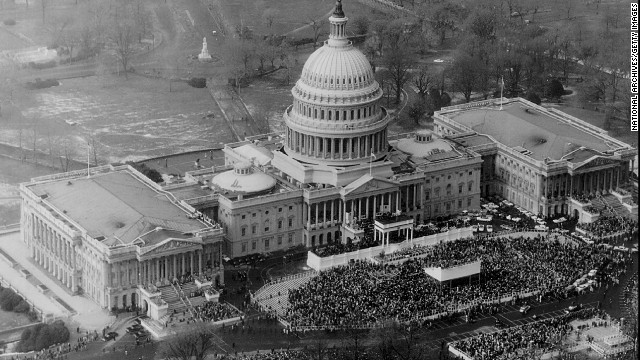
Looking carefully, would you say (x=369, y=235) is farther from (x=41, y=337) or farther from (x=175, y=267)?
(x=41, y=337)

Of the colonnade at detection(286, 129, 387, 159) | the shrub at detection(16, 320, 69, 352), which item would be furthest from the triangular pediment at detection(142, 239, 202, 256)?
the colonnade at detection(286, 129, 387, 159)

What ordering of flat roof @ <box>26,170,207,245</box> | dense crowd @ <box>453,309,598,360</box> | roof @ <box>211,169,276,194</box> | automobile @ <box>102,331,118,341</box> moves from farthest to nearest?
1. roof @ <box>211,169,276,194</box>
2. flat roof @ <box>26,170,207,245</box>
3. automobile @ <box>102,331,118,341</box>
4. dense crowd @ <box>453,309,598,360</box>

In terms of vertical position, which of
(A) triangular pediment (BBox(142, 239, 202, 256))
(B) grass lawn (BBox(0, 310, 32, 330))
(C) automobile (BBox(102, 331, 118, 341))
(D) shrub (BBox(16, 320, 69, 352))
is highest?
(A) triangular pediment (BBox(142, 239, 202, 256))

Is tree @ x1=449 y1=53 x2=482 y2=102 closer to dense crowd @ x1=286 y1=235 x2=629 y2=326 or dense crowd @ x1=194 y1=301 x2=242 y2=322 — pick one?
dense crowd @ x1=286 y1=235 x2=629 y2=326

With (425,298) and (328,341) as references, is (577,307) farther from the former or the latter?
(328,341)

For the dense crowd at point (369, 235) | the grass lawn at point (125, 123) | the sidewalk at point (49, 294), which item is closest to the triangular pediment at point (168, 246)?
the sidewalk at point (49, 294)

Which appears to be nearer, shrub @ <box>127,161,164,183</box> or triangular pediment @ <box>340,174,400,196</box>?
triangular pediment @ <box>340,174,400,196</box>

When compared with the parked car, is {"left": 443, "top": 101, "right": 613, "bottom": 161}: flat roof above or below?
above
